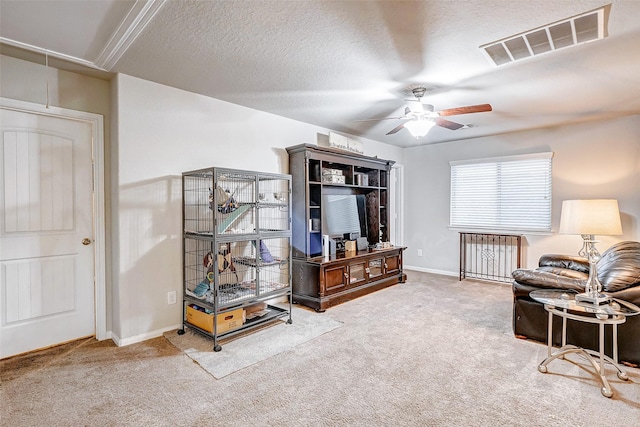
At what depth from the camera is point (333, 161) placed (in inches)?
176

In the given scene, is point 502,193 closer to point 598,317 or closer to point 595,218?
point 595,218

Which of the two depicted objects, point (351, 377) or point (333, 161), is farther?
point (333, 161)

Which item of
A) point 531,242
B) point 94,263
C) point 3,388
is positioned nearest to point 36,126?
point 94,263

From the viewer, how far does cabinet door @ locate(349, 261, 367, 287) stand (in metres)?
4.33

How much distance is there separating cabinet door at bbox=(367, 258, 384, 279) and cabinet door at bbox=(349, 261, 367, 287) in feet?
0.42

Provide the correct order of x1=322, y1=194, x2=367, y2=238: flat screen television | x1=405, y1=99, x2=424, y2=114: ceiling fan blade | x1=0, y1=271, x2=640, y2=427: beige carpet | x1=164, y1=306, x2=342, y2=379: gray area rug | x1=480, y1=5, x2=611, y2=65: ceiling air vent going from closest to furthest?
x1=0, y1=271, x2=640, y2=427: beige carpet, x1=480, y1=5, x2=611, y2=65: ceiling air vent, x1=164, y1=306, x2=342, y2=379: gray area rug, x1=405, y1=99, x2=424, y2=114: ceiling fan blade, x1=322, y1=194, x2=367, y2=238: flat screen television

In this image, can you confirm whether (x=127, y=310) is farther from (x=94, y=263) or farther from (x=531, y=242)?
(x=531, y=242)

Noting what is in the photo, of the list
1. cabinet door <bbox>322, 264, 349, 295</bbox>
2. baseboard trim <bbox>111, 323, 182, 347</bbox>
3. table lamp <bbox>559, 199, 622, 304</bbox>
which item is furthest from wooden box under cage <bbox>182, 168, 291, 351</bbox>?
table lamp <bbox>559, 199, 622, 304</bbox>

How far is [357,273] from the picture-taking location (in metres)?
4.46

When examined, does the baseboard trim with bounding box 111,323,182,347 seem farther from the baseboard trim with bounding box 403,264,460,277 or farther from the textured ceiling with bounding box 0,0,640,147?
the baseboard trim with bounding box 403,264,460,277

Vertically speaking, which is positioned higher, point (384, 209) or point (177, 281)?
point (384, 209)

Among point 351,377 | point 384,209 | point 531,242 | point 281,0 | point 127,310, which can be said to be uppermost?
point 281,0

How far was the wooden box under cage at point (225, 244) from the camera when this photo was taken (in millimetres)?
2900

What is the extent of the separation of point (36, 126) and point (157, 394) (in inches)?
95.5
